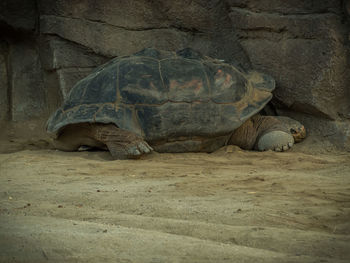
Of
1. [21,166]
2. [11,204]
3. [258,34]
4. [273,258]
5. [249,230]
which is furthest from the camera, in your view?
[258,34]

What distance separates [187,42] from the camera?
21.4 ft

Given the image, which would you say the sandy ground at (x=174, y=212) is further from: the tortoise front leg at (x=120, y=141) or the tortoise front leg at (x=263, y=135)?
the tortoise front leg at (x=263, y=135)

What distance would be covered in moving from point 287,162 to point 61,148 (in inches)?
106

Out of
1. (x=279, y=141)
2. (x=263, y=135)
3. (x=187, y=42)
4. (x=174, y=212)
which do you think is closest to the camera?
(x=174, y=212)

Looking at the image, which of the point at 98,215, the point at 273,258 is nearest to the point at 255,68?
the point at 98,215

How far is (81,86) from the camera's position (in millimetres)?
5430

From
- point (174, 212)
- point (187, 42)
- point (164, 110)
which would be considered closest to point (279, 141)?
point (164, 110)

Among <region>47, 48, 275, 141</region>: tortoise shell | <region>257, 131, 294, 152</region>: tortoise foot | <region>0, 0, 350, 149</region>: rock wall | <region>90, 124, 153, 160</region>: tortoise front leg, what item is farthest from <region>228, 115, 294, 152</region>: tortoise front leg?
<region>90, 124, 153, 160</region>: tortoise front leg

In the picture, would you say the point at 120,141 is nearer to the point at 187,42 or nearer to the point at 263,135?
the point at 263,135

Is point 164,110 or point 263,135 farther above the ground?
point 164,110

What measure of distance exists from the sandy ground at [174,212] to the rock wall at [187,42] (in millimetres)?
1604

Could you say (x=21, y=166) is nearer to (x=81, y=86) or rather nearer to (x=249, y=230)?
(x=81, y=86)

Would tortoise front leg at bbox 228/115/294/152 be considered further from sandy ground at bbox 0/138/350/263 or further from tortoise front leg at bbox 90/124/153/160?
tortoise front leg at bbox 90/124/153/160

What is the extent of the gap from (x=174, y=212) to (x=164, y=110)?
2.84 meters
